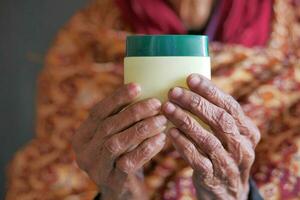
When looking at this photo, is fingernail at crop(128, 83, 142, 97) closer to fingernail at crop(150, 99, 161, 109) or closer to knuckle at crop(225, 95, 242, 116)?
fingernail at crop(150, 99, 161, 109)

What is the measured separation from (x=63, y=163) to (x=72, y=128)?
0.25ft

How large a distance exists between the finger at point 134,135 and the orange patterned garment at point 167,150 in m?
0.28

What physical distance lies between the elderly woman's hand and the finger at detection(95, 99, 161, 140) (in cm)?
2

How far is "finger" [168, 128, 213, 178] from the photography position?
631 millimetres

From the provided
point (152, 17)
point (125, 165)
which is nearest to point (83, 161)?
point (125, 165)

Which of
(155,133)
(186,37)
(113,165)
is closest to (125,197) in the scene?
(113,165)

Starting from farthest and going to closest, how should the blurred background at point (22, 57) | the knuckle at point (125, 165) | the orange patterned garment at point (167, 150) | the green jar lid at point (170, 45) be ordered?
the blurred background at point (22, 57) → the orange patterned garment at point (167, 150) → the knuckle at point (125, 165) → the green jar lid at point (170, 45)

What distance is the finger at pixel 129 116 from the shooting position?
1.92 feet

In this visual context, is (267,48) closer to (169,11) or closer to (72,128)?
(169,11)

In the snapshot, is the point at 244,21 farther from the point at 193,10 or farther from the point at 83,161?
the point at 83,161

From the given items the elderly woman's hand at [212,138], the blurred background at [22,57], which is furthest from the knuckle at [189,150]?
the blurred background at [22,57]

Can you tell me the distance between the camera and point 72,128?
1.00 metres

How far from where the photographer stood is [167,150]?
933 mm

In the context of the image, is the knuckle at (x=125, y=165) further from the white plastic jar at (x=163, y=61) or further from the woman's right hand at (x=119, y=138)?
the white plastic jar at (x=163, y=61)
